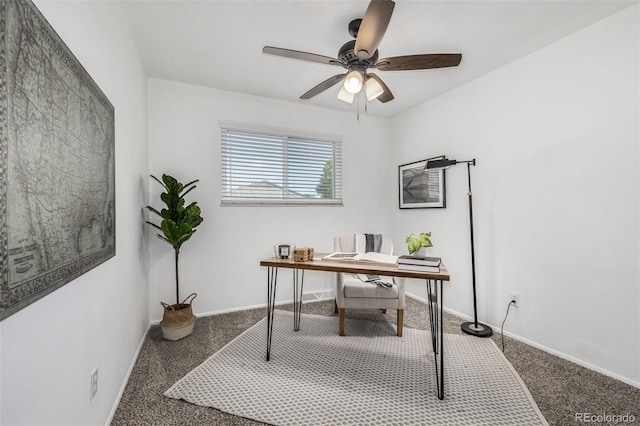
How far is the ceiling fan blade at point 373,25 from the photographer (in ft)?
4.68

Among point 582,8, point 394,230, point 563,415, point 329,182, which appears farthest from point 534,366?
point 329,182

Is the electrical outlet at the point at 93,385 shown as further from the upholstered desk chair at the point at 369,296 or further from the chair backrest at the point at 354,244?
the chair backrest at the point at 354,244

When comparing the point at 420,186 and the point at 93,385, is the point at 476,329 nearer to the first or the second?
the point at 420,186

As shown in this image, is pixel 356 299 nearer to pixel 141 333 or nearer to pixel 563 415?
pixel 563 415

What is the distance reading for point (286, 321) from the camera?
3096mm

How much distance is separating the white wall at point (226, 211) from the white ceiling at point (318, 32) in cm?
39

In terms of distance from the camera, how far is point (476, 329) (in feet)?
9.11

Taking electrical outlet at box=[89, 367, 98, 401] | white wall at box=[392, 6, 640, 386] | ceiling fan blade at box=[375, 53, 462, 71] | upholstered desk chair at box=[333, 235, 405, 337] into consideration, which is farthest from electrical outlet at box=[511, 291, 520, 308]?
electrical outlet at box=[89, 367, 98, 401]

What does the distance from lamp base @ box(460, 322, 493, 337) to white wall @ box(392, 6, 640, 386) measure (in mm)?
144

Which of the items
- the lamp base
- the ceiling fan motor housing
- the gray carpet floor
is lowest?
the gray carpet floor

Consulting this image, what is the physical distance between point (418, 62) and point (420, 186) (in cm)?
201

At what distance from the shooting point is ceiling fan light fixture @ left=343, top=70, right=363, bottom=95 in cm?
195

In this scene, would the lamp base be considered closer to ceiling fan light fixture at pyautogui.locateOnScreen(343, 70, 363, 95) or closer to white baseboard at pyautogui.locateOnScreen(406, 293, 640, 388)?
white baseboard at pyautogui.locateOnScreen(406, 293, 640, 388)

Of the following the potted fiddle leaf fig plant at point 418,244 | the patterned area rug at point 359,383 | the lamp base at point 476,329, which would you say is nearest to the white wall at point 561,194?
the lamp base at point 476,329
